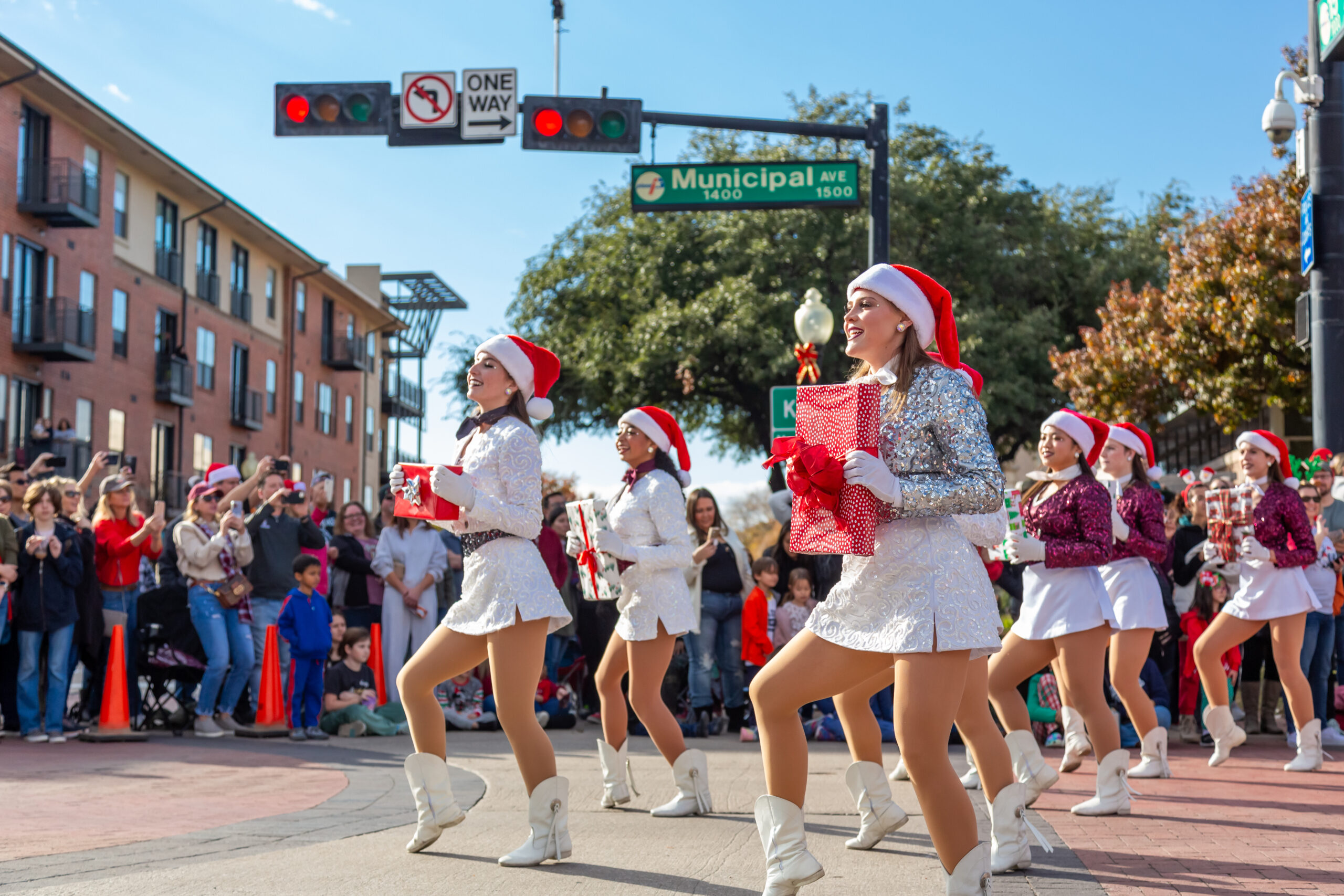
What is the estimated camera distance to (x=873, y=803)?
18.7ft

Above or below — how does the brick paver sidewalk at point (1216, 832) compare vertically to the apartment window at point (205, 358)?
below

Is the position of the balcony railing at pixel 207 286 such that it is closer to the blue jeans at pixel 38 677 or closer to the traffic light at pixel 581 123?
the traffic light at pixel 581 123

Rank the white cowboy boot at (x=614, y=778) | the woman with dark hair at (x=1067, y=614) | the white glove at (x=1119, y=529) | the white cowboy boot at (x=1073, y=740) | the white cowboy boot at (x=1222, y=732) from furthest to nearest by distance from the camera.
→ the white cowboy boot at (x=1222, y=732) < the white cowboy boot at (x=1073, y=740) < the white glove at (x=1119, y=529) < the white cowboy boot at (x=614, y=778) < the woman with dark hair at (x=1067, y=614)

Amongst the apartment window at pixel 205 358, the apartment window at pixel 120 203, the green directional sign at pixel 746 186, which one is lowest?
the green directional sign at pixel 746 186

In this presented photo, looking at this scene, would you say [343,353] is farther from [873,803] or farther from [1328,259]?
[873,803]

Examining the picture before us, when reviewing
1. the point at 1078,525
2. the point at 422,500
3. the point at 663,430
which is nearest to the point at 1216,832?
Result: the point at 1078,525

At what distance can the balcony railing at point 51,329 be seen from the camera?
30828mm

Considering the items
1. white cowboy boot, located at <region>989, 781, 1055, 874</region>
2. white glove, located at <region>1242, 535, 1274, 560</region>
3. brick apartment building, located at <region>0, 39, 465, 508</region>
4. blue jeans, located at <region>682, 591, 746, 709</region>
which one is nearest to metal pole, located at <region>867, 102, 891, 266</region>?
blue jeans, located at <region>682, 591, 746, 709</region>

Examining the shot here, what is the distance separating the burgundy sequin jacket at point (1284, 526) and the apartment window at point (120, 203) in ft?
105

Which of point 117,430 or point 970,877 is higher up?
point 117,430

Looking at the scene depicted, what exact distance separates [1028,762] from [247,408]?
40.2 m

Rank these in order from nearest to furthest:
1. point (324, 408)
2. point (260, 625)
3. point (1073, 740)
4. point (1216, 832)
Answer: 1. point (1216, 832)
2. point (1073, 740)
3. point (260, 625)
4. point (324, 408)

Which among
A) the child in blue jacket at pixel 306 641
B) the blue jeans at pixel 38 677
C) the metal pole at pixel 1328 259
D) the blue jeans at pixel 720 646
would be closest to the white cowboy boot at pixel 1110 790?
the blue jeans at pixel 720 646

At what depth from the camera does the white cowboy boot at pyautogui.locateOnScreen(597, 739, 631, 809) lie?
7.07 metres
